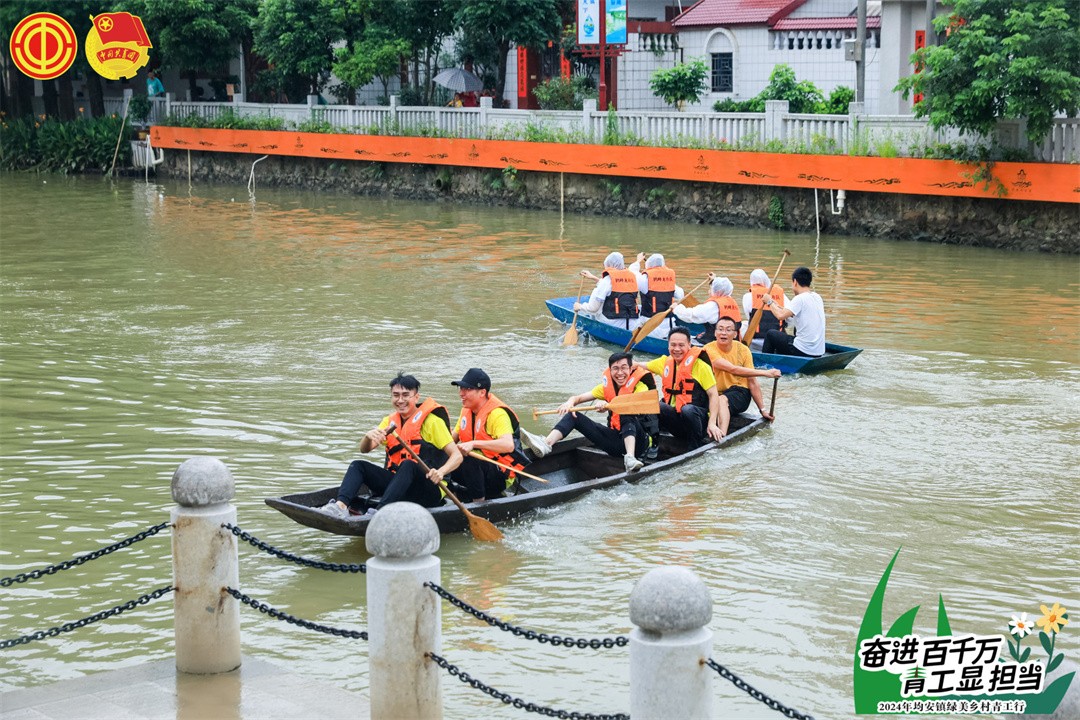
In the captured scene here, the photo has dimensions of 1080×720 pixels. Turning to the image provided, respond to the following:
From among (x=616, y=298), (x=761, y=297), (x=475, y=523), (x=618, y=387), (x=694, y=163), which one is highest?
(x=694, y=163)

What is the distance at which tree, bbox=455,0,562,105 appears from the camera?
113 feet

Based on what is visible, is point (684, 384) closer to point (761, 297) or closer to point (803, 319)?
point (803, 319)

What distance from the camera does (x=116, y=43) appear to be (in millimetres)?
38406

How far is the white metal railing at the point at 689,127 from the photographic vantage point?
2506 cm

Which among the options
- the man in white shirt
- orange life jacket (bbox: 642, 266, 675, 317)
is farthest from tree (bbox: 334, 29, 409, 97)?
the man in white shirt

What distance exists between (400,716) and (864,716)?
8.42ft

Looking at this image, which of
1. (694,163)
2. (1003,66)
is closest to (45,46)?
(694,163)

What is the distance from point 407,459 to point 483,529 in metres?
0.74

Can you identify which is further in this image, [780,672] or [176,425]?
[176,425]

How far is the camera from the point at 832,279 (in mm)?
22250

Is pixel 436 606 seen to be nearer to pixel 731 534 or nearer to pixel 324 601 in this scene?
pixel 324 601

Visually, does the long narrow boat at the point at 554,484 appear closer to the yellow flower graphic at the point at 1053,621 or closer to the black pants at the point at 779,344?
the black pants at the point at 779,344

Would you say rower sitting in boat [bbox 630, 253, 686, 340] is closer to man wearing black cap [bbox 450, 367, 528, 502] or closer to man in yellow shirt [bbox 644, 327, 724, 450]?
man in yellow shirt [bbox 644, 327, 724, 450]

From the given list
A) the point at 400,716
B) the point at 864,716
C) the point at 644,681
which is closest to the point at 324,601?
the point at 400,716
